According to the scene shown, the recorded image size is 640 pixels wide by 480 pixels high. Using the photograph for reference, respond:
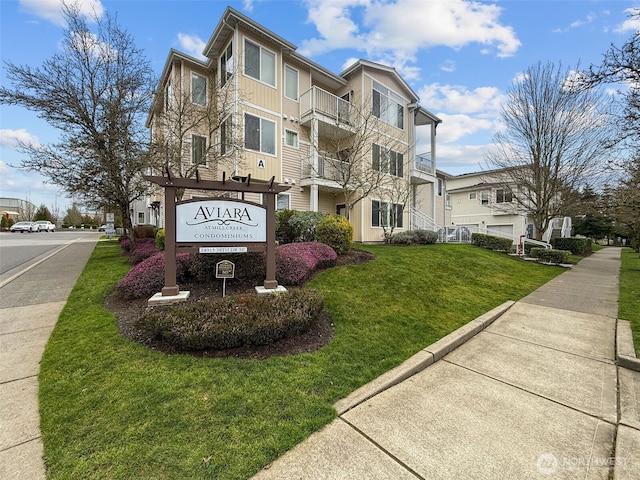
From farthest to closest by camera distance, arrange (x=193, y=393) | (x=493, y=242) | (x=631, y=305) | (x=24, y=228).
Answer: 1. (x=24, y=228)
2. (x=493, y=242)
3. (x=631, y=305)
4. (x=193, y=393)

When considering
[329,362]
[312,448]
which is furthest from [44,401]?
[329,362]

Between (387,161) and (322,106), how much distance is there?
4499mm

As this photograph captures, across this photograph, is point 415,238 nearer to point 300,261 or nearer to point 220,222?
point 300,261

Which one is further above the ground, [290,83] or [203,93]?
[290,83]

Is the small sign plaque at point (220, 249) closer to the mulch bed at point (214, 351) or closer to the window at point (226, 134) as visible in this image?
the mulch bed at point (214, 351)

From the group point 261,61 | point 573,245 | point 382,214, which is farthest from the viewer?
point 573,245

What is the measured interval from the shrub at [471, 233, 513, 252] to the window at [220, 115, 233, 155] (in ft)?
46.3

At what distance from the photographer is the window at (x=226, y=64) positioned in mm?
12127

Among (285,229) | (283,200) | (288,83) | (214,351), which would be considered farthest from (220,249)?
(288,83)

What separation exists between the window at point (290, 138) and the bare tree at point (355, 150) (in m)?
0.98

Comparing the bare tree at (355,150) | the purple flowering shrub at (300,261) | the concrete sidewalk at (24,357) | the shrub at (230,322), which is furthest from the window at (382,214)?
the concrete sidewalk at (24,357)

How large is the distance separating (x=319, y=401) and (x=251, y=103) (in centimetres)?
1260

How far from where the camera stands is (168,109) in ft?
36.9

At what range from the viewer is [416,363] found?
11.6 feet
